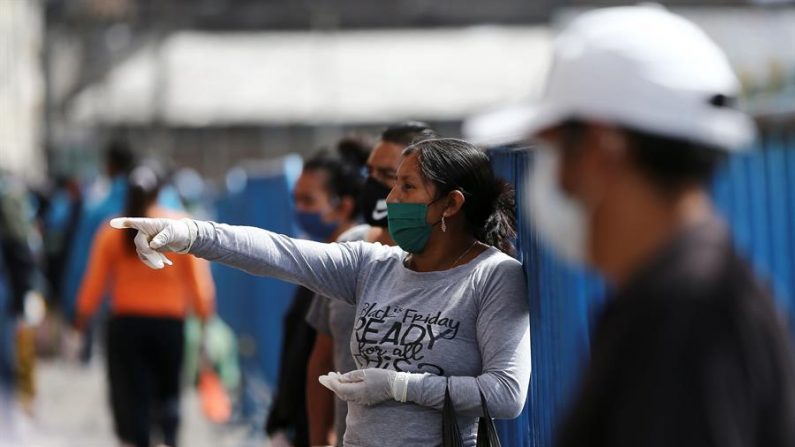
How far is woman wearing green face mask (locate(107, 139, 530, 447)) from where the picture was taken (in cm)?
398

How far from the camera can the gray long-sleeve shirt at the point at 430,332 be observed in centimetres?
395

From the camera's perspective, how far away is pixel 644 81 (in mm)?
2205

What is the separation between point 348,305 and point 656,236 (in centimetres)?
288

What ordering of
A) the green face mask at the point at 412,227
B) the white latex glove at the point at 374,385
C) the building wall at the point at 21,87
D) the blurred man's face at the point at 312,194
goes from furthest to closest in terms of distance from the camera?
1. the building wall at the point at 21,87
2. the blurred man's face at the point at 312,194
3. the green face mask at the point at 412,227
4. the white latex glove at the point at 374,385

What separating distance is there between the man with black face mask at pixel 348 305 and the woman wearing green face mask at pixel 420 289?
672 millimetres

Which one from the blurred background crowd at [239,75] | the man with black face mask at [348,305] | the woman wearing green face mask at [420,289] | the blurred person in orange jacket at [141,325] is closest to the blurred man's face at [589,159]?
the woman wearing green face mask at [420,289]

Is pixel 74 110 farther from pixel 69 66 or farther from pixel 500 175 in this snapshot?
pixel 500 175

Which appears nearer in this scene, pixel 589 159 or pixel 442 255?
pixel 589 159

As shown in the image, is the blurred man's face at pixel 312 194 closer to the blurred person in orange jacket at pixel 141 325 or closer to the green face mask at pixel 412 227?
the blurred person in orange jacket at pixel 141 325

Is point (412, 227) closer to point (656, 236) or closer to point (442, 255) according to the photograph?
point (442, 255)

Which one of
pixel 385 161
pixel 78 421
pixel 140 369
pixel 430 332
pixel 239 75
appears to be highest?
pixel 239 75

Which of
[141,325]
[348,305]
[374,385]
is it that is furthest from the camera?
[141,325]

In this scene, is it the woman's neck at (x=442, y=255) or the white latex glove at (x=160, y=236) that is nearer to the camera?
the white latex glove at (x=160, y=236)

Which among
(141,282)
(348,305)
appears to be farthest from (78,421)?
(348,305)
